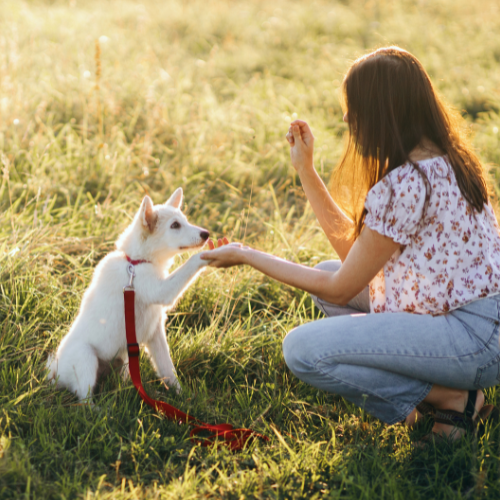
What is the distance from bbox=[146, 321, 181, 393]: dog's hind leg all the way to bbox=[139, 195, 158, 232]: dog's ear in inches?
A: 20.3

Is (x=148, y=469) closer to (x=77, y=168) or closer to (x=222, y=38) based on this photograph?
(x=77, y=168)

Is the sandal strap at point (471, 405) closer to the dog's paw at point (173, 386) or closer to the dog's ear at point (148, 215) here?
the dog's paw at point (173, 386)

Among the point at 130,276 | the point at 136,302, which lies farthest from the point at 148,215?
the point at 136,302

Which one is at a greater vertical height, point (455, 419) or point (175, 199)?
point (175, 199)

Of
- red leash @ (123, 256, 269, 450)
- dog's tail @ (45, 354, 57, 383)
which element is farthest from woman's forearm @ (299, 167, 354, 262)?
dog's tail @ (45, 354, 57, 383)

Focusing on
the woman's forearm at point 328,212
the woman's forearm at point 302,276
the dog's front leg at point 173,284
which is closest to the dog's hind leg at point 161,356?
the dog's front leg at point 173,284

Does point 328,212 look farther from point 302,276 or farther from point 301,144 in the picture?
point 302,276

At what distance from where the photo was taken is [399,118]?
2.10 meters

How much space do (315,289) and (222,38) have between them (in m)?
7.71

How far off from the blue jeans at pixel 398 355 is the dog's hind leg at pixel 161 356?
706 millimetres

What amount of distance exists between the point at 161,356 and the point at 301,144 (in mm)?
1300

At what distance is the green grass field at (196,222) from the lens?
1976mm

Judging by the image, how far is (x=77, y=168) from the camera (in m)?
→ 4.16

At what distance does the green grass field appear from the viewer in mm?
1976
